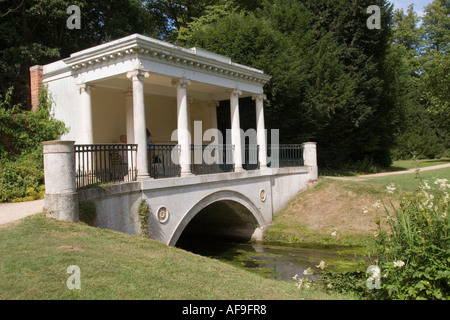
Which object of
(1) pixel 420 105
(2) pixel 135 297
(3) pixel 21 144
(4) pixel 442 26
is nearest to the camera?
(2) pixel 135 297

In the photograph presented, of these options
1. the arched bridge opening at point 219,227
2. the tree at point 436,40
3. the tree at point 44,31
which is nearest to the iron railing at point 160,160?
the arched bridge opening at point 219,227

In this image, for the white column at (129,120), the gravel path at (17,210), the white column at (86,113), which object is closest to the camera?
the gravel path at (17,210)

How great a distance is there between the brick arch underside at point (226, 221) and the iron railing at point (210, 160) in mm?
1210

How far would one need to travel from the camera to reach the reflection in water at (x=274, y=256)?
1152 centimetres

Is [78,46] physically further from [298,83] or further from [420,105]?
[420,105]

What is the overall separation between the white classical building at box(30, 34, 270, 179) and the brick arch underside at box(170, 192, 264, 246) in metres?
1.52

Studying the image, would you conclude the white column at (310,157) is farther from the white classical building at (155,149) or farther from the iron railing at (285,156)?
the iron railing at (285,156)

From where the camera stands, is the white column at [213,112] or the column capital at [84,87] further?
the white column at [213,112]

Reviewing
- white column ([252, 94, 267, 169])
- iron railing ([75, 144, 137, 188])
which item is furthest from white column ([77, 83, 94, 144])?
white column ([252, 94, 267, 169])

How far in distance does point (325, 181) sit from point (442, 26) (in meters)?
36.7

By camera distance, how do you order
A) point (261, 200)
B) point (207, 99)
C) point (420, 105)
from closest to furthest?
point (261, 200), point (207, 99), point (420, 105)

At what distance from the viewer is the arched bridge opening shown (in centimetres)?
1526
